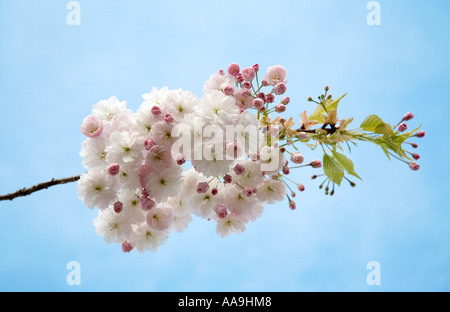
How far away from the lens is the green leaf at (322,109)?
121 cm

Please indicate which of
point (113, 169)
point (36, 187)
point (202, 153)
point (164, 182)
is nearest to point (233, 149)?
point (202, 153)

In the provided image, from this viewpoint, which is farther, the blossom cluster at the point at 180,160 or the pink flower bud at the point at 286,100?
the pink flower bud at the point at 286,100

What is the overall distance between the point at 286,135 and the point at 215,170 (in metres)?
0.26

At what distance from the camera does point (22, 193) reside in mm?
1330

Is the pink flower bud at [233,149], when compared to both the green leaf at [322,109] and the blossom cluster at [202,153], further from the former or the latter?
the green leaf at [322,109]

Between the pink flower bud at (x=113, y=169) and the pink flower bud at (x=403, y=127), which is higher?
the pink flower bud at (x=403, y=127)

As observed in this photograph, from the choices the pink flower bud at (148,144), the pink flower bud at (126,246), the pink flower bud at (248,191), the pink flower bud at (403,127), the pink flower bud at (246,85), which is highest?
the pink flower bud at (246,85)

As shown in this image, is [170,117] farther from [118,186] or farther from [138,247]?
[138,247]

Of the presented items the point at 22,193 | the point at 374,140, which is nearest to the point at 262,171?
the point at 374,140

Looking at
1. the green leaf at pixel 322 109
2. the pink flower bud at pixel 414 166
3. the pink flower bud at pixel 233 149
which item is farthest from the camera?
the green leaf at pixel 322 109

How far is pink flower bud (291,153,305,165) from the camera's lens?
43.6 inches

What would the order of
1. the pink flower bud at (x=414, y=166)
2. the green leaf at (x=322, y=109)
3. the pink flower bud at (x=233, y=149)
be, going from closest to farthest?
the pink flower bud at (x=233, y=149)
the pink flower bud at (x=414, y=166)
the green leaf at (x=322, y=109)

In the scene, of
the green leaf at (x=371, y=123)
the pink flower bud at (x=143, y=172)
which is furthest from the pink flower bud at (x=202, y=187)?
the green leaf at (x=371, y=123)

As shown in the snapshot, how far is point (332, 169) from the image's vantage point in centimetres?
114
